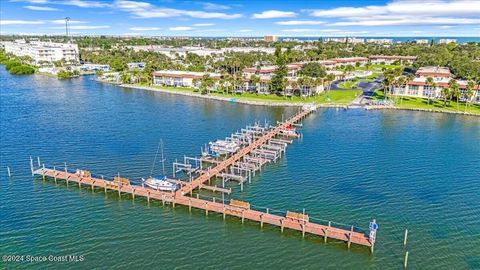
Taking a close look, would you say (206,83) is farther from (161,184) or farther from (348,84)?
(161,184)

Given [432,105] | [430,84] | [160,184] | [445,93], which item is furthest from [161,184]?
[430,84]

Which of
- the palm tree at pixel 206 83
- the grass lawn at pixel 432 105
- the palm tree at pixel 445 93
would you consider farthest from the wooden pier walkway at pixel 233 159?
the palm tree at pixel 445 93

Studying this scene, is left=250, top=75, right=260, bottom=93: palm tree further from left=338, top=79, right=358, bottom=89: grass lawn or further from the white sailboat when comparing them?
the white sailboat

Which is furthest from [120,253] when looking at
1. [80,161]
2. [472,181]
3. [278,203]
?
[472,181]

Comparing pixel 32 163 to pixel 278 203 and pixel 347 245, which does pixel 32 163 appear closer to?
pixel 278 203

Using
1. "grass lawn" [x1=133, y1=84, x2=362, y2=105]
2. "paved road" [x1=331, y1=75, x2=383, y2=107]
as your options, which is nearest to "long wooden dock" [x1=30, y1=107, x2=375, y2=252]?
"grass lawn" [x1=133, y1=84, x2=362, y2=105]

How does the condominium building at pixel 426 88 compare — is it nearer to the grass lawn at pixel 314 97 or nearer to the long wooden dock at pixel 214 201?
the grass lawn at pixel 314 97
